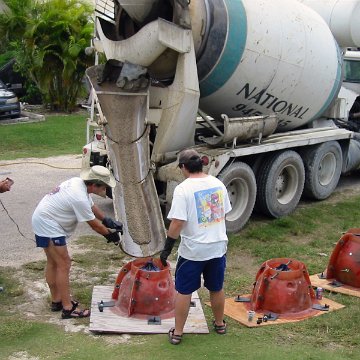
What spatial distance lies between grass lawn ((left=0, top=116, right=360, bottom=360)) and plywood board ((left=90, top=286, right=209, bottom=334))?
0.25ft

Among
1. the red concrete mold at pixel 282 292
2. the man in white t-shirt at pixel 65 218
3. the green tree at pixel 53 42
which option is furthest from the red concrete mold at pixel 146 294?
the green tree at pixel 53 42

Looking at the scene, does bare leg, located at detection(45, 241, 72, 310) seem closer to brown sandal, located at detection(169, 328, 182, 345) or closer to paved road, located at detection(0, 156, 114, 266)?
brown sandal, located at detection(169, 328, 182, 345)

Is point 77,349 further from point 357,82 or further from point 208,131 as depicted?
point 357,82

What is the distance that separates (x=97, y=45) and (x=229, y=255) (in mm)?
3413

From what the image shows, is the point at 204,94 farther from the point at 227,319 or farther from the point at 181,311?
the point at 181,311

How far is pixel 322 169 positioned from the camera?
1128 centimetres

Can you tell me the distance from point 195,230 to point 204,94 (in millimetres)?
3932

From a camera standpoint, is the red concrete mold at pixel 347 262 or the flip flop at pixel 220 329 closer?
the flip flop at pixel 220 329

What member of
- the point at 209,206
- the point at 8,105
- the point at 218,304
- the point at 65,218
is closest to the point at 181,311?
the point at 218,304

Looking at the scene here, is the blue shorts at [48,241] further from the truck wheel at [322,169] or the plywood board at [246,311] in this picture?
the truck wheel at [322,169]

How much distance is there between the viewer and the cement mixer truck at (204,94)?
28.0ft

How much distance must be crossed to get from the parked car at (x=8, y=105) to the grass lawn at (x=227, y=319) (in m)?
11.5

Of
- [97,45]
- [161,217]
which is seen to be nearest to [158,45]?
[97,45]

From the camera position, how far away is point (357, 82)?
1250 centimetres
